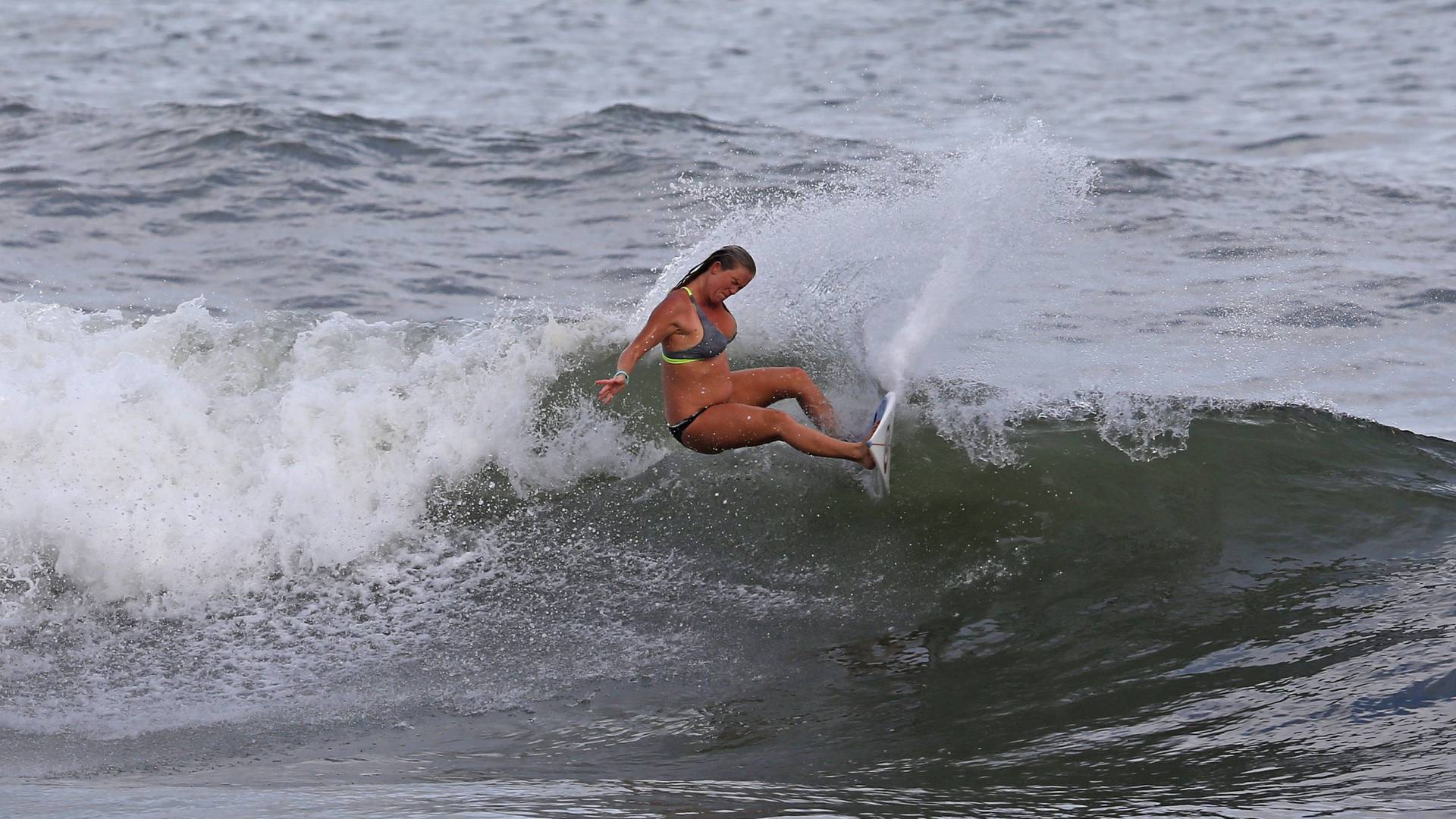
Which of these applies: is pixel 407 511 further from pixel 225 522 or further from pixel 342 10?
pixel 342 10

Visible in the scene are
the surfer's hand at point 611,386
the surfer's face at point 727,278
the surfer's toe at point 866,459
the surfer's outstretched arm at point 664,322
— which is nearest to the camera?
the surfer's hand at point 611,386

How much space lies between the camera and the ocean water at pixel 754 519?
5348 millimetres

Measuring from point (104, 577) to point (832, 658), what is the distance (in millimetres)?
3733

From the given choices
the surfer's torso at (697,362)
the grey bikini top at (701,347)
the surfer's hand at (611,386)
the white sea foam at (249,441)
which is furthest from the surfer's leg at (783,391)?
the white sea foam at (249,441)

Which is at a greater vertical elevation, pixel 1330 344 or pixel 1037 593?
pixel 1330 344

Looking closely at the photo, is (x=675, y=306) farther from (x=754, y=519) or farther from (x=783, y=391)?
(x=754, y=519)

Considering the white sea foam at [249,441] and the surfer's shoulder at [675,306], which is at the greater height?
the surfer's shoulder at [675,306]

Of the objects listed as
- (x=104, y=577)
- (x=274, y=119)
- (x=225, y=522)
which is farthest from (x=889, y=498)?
(x=274, y=119)

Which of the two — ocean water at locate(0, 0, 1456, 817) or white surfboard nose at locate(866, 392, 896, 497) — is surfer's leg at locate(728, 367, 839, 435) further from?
ocean water at locate(0, 0, 1456, 817)

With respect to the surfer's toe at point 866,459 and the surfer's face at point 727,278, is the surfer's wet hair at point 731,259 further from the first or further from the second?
the surfer's toe at point 866,459

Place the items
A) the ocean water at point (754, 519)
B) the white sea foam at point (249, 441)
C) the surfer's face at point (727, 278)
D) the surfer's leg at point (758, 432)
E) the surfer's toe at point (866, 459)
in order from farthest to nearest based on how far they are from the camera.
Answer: the white sea foam at point (249, 441) → the surfer's toe at point (866, 459) → the surfer's leg at point (758, 432) → the surfer's face at point (727, 278) → the ocean water at point (754, 519)

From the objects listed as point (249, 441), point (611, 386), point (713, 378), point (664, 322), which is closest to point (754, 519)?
point (713, 378)

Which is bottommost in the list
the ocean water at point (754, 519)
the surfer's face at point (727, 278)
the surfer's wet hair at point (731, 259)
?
the ocean water at point (754, 519)

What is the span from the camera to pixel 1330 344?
36.4ft
